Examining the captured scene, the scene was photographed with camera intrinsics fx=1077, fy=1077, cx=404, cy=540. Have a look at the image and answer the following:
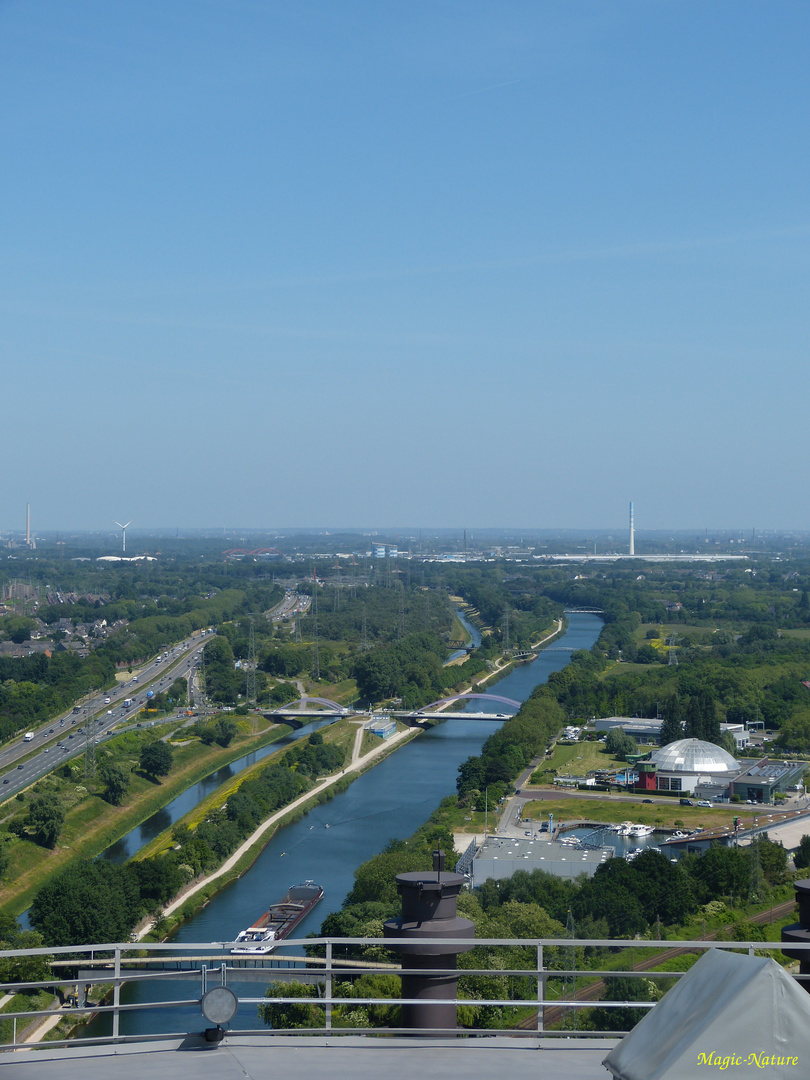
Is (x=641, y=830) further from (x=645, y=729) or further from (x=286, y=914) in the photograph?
(x=645, y=729)

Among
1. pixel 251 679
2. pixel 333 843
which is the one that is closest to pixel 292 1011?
pixel 333 843

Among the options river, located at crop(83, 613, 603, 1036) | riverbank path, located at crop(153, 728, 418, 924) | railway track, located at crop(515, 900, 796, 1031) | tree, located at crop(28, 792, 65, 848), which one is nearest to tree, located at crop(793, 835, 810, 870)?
railway track, located at crop(515, 900, 796, 1031)

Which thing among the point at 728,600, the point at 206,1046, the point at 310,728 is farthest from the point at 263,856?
the point at 728,600

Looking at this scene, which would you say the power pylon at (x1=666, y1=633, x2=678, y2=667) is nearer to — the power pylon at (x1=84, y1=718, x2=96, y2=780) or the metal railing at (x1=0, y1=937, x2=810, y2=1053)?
the power pylon at (x1=84, y1=718, x2=96, y2=780)

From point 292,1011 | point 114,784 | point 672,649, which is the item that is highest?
point 292,1011

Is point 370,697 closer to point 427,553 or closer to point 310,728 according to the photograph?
point 310,728

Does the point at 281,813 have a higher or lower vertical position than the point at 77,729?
lower

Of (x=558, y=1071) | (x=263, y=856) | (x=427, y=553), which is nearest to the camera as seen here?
(x=558, y=1071)

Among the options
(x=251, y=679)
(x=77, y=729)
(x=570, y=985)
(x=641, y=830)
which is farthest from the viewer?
(x=251, y=679)
